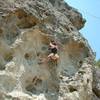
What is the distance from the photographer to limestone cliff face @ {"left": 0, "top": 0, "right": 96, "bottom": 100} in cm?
938

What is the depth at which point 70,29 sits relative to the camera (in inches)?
444

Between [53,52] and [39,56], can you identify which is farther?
[53,52]

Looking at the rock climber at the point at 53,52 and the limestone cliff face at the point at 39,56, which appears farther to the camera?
the rock climber at the point at 53,52

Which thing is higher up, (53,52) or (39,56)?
(53,52)

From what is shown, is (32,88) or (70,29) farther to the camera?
(70,29)

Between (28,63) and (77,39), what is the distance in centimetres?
201

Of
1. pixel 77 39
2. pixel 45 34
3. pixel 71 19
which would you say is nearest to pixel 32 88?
pixel 45 34

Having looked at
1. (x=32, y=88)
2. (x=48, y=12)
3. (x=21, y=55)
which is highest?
(x=48, y=12)

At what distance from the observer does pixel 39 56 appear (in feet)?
32.7

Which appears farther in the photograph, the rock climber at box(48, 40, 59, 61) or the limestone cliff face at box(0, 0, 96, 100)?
the rock climber at box(48, 40, 59, 61)

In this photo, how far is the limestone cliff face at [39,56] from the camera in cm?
938

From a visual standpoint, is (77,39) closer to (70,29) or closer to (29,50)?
(70,29)

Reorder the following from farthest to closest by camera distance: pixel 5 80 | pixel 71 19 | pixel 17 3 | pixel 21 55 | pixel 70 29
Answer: pixel 71 19, pixel 70 29, pixel 17 3, pixel 21 55, pixel 5 80

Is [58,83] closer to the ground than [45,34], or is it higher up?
closer to the ground
